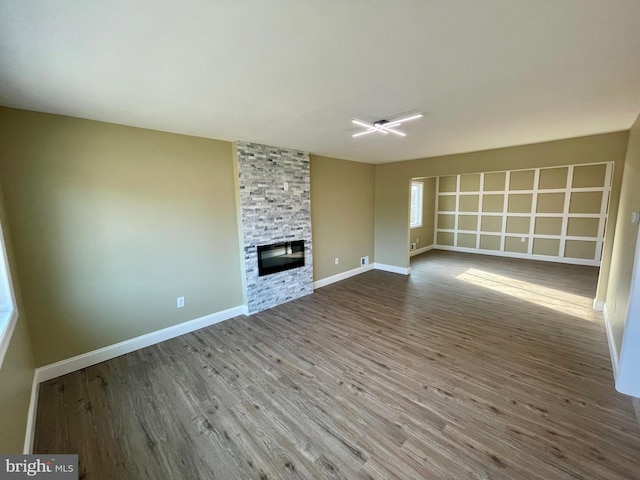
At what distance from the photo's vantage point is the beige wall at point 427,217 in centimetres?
773

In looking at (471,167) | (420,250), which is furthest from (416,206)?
(471,167)

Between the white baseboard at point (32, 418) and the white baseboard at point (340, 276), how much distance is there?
11.8 ft

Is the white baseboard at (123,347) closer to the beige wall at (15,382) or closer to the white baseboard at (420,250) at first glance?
the beige wall at (15,382)

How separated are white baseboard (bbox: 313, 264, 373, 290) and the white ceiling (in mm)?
3120

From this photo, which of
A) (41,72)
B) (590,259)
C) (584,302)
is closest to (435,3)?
(41,72)

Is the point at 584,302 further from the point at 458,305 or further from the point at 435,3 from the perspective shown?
the point at 435,3

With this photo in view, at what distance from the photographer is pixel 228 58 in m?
1.49

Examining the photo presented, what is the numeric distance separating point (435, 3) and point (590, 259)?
7.91m

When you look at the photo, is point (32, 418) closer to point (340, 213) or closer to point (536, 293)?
point (340, 213)

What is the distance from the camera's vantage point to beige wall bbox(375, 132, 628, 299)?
3.34m

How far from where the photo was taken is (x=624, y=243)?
2.75 m

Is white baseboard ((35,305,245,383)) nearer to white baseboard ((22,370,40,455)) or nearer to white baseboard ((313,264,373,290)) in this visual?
white baseboard ((22,370,40,455))

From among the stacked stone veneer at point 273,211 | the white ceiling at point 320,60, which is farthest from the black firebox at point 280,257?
the white ceiling at point 320,60

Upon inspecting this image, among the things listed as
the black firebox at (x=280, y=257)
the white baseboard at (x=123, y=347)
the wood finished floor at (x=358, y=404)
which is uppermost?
the black firebox at (x=280, y=257)
